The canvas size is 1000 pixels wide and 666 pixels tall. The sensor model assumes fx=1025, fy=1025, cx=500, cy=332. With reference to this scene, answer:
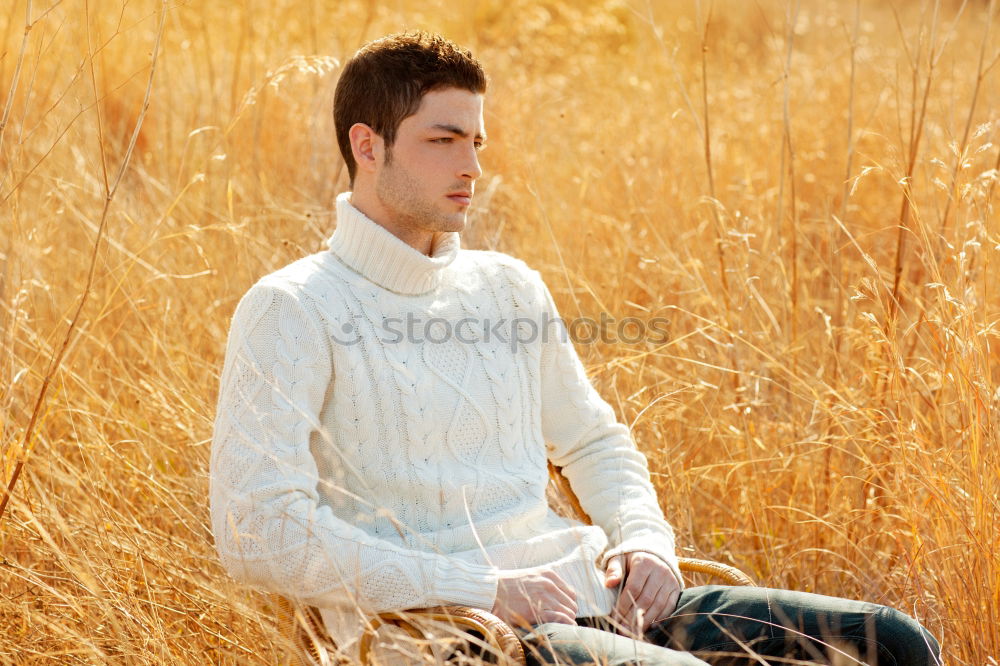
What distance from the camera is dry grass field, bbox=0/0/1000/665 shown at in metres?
2.12

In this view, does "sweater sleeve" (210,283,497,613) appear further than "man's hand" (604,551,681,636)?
No

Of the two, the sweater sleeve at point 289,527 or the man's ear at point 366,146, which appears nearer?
the sweater sleeve at point 289,527

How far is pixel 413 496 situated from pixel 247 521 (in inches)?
13.1

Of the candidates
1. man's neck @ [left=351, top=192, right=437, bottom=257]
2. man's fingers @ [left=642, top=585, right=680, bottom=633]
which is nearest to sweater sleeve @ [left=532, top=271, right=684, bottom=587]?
man's fingers @ [left=642, top=585, right=680, bottom=633]

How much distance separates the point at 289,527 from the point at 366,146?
84 cm

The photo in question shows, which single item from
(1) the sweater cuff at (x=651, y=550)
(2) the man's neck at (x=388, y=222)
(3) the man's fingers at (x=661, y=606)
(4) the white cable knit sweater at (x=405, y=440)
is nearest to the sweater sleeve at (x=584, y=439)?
(4) the white cable knit sweater at (x=405, y=440)

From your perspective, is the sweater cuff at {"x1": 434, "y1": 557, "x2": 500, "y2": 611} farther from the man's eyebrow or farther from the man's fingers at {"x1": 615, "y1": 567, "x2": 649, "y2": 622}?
the man's eyebrow

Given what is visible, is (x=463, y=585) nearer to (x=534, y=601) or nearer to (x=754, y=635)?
(x=534, y=601)

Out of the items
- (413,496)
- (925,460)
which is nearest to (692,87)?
(925,460)

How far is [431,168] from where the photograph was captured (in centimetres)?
217

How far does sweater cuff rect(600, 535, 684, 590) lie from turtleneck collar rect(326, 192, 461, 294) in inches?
27.5

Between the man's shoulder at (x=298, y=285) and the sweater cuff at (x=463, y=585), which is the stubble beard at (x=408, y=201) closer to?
the man's shoulder at (x=298, y=285)

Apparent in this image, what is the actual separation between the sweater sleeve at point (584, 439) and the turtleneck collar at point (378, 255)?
1.20 feet

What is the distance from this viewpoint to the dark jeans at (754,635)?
1.74 m
